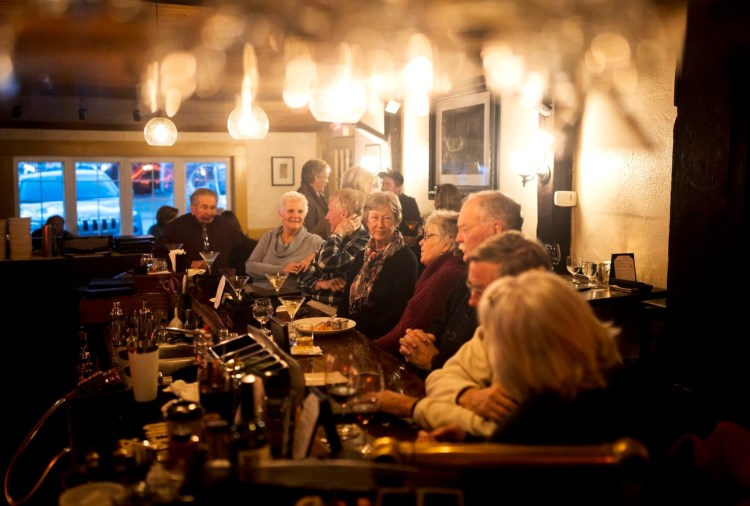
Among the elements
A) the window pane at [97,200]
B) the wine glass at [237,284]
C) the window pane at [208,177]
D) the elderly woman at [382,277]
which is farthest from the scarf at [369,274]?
the window pane at [97,200]

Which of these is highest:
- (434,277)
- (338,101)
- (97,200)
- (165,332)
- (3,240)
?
(338,101)

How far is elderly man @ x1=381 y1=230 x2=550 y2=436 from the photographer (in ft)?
6.04

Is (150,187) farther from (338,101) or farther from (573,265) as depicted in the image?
(573,265)

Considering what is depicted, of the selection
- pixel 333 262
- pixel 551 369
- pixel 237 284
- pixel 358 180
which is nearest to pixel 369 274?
pixel 333 262

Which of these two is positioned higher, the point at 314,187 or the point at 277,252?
the point at 314,187

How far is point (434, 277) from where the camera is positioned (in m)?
3.21

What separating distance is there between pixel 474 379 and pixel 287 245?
11.2 ft

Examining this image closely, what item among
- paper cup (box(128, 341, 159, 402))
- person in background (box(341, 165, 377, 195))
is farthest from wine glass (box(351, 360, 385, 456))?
person in background (box(341, 165, 377, 195))

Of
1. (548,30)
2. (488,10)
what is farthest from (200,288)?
(548,30)

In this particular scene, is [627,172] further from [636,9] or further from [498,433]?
[498,433]

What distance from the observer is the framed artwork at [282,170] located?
11719 millimetres

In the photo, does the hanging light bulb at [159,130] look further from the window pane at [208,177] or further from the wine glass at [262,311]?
the window pane at [208,177]

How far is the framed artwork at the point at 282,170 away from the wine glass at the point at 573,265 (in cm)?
730

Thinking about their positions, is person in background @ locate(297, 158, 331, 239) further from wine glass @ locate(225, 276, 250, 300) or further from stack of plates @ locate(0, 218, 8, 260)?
wine glass @ locate(225, 276, 250, 300)
